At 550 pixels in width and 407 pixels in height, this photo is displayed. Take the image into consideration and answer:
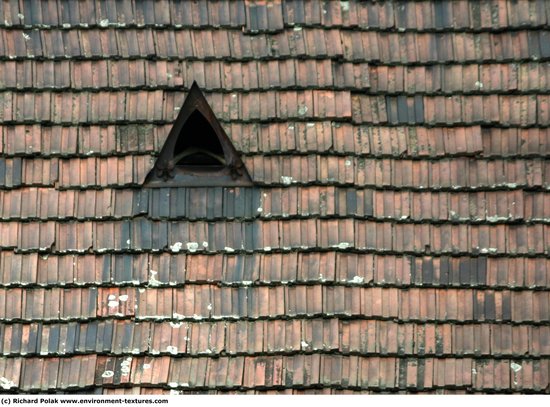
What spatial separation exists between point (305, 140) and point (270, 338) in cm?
146

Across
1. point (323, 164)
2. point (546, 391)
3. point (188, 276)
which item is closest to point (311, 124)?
point (323, 164)

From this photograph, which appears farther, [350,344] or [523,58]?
[523,58]

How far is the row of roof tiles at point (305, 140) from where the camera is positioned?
13.6 metres

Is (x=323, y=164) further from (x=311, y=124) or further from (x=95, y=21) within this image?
(x=95, y=21)

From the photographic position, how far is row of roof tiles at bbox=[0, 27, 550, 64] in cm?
1386

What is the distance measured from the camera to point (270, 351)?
13.1 m

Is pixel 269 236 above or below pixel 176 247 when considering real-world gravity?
above

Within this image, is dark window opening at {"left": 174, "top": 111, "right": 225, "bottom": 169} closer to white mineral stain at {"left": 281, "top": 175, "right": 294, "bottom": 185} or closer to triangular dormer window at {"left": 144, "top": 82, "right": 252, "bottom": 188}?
triangular dormer window at {"left": 144, "top": 82, "right": 252, "bottom": 188}

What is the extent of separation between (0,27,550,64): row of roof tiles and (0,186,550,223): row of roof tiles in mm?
988

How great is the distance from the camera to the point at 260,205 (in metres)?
13.5

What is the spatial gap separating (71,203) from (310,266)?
5.48 feet

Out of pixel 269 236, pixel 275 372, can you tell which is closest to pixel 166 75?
pixel 269 236

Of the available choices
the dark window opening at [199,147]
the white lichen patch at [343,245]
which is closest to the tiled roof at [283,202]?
the white lichen patch at [343,245]

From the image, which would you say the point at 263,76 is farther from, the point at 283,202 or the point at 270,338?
the point at 270,338
